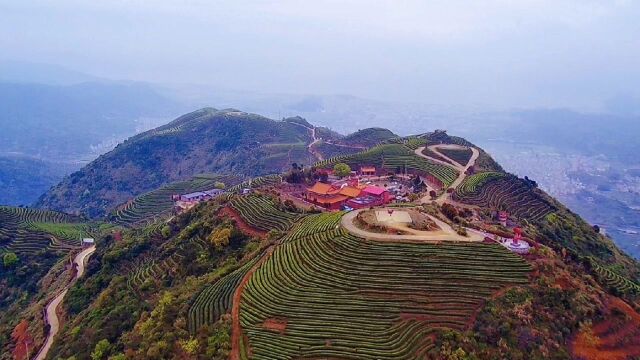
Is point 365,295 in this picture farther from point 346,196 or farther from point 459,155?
point 459,155

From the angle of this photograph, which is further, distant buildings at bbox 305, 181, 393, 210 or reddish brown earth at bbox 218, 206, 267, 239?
distant buildings at bbox 305, 181, 393, 210

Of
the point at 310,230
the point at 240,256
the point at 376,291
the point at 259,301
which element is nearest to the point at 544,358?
the point at 376,291

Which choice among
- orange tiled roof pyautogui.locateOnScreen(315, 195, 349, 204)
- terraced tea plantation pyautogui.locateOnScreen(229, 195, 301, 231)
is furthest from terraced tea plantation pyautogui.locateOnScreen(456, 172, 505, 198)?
terraced tea plantation pyautogui.locateOnScreen(229, 195, 301, 231)

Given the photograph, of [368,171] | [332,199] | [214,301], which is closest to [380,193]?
[332,199]

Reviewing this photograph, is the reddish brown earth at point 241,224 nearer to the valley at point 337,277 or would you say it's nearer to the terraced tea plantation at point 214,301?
the valley at point 337,277

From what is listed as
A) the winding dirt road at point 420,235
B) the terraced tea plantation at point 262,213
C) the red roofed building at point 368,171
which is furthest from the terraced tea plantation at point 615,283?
the red roofed building at point 368,171

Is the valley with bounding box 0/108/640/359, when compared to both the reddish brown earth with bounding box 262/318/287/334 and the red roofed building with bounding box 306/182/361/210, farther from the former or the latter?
the red roofed building with bounding box 306/182/361/210
